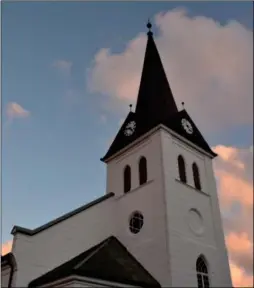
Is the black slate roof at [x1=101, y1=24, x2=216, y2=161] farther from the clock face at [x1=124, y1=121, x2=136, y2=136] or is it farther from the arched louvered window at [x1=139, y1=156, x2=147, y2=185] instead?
the arched louvered window at [x1=139, y1=156, x2=147, y2=185]

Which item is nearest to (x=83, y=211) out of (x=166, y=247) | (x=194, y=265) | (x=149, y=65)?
(x=166, y=247)

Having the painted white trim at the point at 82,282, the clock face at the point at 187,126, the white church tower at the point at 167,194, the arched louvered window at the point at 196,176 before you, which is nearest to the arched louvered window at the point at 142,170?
the white church tower at the point at 167,194

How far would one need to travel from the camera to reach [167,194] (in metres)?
16.8

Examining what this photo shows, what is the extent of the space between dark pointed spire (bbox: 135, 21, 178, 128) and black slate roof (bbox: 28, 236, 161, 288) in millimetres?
7229

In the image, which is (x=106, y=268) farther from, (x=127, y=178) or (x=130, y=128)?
(x=130, y=128)

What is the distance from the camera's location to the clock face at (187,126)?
67.5 ft

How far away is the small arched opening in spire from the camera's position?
18734 mm

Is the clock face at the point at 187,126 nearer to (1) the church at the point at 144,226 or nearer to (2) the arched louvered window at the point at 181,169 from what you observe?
(1) the church at the point at 144,226

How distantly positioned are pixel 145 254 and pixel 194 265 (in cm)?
230

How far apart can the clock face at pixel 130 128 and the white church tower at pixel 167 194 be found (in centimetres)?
9

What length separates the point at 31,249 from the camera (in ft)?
46.3

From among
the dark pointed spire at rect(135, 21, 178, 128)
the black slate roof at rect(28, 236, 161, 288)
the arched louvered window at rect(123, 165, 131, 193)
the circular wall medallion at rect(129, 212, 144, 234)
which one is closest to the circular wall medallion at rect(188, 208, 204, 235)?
the circular wall medallion at rect(129, 212, 144, 234)

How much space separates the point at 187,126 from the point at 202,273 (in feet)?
27.7

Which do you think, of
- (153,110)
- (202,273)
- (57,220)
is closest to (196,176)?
(153,110)
